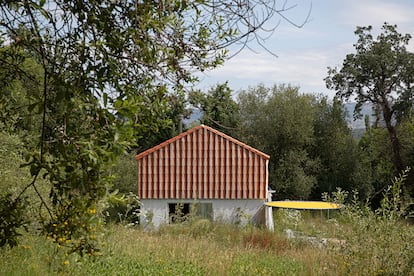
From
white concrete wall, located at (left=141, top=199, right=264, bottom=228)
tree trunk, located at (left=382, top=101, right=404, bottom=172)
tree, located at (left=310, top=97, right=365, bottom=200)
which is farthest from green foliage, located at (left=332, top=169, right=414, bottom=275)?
tree, located at (left=310, top=97, right=365, bottom=200)

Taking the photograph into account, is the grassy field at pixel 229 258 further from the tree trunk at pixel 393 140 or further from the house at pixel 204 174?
the tree trunk at pixel 393 140

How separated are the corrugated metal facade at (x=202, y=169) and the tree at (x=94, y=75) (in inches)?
738

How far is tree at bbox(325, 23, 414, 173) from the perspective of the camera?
30.9 meters

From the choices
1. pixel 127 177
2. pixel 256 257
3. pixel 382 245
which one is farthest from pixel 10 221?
pixel 127 177

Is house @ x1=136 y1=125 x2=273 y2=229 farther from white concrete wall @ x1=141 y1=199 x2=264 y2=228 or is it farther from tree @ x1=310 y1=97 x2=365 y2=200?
tree @ x1=310 y1=97 x2=365 y2=200

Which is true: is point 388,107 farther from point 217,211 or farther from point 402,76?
point 217,211

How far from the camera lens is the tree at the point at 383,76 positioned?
30.9 meters

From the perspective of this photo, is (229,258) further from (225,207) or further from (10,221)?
(225,207)

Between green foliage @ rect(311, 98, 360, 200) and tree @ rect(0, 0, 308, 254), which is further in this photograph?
green foliage @ rect(311, 98, 360, 200)

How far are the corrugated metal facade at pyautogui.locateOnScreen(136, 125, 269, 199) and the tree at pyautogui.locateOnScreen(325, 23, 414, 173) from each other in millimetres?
10255

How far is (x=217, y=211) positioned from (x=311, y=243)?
1036 cm

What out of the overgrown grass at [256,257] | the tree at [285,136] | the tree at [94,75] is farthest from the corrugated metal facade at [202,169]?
the tree at [94,75]

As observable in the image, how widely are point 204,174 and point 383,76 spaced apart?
1251 cm

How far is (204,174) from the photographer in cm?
2336
